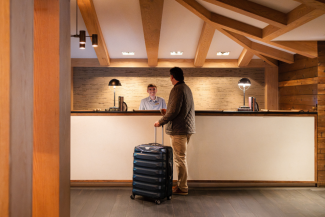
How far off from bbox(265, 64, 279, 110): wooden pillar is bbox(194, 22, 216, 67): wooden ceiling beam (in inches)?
71.9

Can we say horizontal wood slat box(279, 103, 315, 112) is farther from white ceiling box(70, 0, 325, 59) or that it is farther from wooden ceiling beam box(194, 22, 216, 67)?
wooden ceiling beam box(194, 22, 216, 67)

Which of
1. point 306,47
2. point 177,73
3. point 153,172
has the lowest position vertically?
point 153,172

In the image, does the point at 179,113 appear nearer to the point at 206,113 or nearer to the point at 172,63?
the point at 206,113

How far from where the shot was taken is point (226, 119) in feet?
12.2

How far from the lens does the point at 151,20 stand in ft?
15.3

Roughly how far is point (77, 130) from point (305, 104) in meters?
3.94

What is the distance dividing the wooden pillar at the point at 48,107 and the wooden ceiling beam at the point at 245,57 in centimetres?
538

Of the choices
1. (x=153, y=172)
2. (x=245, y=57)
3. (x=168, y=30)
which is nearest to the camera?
(x=153, y=172)

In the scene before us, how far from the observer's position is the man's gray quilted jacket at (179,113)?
3176mm

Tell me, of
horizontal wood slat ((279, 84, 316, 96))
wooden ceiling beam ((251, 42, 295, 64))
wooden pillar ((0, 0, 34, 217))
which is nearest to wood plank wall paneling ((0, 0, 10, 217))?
wooden pillar ((0, 0, 34, 217))

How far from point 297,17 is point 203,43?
2702 millimetres

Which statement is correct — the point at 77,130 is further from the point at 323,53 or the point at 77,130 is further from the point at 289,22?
the point at 323,53

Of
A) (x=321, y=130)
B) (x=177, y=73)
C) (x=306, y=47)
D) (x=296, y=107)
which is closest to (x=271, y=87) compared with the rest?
(x=296, y=107)

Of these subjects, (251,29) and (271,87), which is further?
(271,87)
